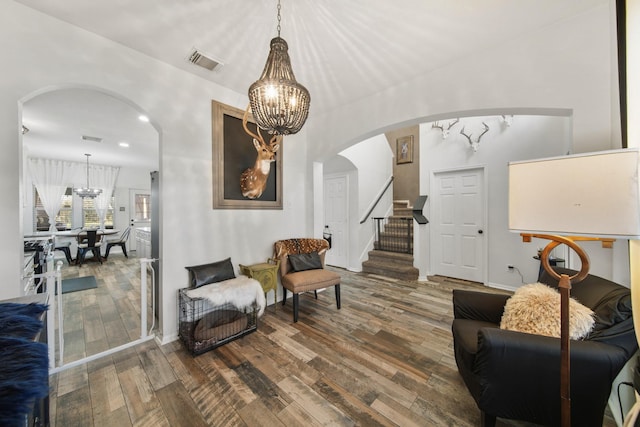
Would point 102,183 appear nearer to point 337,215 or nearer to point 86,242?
point 86,242

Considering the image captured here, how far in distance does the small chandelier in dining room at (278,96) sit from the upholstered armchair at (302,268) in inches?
73.5

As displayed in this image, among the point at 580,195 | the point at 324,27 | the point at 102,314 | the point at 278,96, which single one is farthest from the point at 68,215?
the point at 580,195

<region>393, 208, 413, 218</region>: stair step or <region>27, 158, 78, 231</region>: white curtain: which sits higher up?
<region>27, 158, 78, 231</region>: white curtain

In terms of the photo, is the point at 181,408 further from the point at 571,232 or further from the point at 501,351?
the point at 571,232

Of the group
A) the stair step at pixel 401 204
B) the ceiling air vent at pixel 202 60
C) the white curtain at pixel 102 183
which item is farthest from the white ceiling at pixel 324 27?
the white curtain at pixel 102 183

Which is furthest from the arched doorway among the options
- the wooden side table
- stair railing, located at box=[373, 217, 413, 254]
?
stair railing, located at box=[373, 217, 413, 254]

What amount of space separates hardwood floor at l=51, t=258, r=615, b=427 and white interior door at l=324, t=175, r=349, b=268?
2640 mm

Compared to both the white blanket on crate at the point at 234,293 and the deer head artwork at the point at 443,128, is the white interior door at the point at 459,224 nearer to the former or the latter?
the deer head artwork at the point at 443,128

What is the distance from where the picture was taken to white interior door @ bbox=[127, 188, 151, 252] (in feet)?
24.3

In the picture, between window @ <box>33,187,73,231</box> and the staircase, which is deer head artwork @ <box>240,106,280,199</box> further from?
window @ <box>33,187,73,231</box>

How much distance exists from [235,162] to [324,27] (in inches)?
68.1

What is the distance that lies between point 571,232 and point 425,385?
1466mm

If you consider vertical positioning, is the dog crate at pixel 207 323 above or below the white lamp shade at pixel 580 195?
below

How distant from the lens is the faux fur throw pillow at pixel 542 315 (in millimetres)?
1247
